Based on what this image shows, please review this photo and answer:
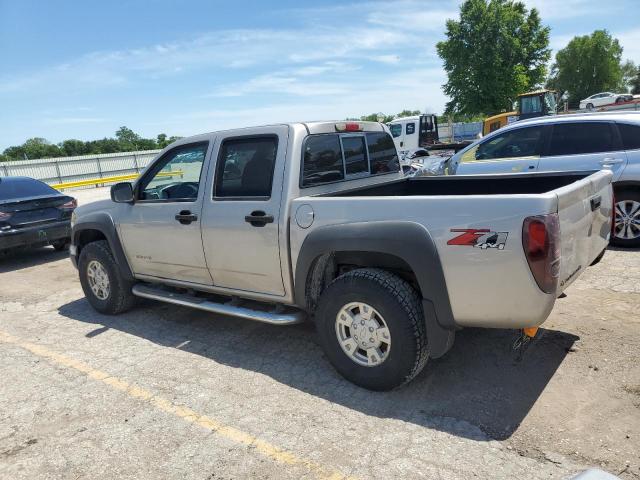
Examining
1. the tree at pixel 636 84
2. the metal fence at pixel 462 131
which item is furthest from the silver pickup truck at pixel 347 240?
A: the tree at pixel 636 84

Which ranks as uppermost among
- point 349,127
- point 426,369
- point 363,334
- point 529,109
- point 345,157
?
point 529,109

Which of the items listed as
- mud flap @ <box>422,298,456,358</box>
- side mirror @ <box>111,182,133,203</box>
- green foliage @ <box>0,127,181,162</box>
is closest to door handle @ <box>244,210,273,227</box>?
mud flap @ <box>422,298,456,358</box>

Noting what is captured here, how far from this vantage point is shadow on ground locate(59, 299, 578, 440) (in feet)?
10.1

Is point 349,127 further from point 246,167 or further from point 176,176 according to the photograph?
point 176,176

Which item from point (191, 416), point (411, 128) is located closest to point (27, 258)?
point (191, 416)

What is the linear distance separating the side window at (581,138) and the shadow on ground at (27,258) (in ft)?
28.5

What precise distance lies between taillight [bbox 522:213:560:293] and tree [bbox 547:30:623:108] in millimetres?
85982

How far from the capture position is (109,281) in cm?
532

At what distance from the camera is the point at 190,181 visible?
460 centimetres

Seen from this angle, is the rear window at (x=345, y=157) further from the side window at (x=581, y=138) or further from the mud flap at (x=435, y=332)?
the side window at (x=581, y=138)

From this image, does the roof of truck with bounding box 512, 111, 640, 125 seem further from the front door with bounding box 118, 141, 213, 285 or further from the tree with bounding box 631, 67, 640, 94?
the tree with bounding box 631, 67, 640, 94

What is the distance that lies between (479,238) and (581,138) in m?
4.80

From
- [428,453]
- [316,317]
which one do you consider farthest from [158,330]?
[428,453]

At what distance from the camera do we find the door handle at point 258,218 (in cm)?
375
